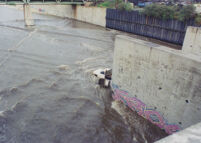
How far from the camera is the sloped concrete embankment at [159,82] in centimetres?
1148

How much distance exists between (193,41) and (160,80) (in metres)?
13.6

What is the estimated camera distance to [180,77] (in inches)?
469

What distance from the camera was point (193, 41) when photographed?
938 inches

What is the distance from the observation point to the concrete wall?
55.1 meters

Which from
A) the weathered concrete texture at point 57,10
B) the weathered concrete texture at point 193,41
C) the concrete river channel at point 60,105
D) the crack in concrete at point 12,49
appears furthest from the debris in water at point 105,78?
the weathered concrete texture at point 57,10

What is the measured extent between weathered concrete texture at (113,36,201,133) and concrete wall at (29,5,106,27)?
40.1 m

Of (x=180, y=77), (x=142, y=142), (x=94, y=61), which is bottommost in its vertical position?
(x=142, y=142)

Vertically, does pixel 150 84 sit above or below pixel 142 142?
above

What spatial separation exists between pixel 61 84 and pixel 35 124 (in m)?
6.31

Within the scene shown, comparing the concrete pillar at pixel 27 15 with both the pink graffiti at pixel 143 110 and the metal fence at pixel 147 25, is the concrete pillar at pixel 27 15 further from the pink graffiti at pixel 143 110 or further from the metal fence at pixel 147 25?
the pink graffiti at pixel 143 110

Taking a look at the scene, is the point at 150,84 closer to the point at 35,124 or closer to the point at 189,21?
the point at 35,124

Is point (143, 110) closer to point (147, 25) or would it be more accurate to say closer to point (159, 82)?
point (159, 82)

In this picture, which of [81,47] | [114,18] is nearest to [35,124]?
[81,47]

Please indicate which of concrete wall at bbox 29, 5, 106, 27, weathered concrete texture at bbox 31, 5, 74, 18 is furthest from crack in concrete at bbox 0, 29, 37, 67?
weathered concrete texture at bbox 31, 5, 74, 18
